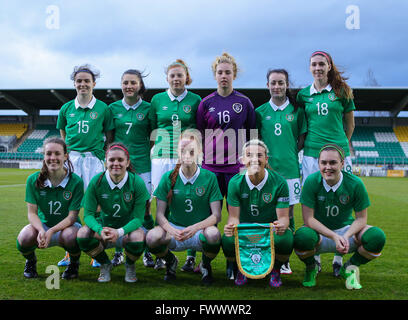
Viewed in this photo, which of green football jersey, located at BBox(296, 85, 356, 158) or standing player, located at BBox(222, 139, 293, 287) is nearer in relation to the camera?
standing player, located at BBox(222, 139, 293, 287)

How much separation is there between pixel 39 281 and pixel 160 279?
98 centimetres

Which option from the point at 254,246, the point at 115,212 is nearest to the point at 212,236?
the point at 254,246

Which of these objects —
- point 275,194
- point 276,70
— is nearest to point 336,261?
point 275,194

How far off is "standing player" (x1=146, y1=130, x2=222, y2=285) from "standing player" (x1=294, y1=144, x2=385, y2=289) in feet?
2.46

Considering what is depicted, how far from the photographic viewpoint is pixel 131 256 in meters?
2.82

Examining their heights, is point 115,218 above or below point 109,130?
below

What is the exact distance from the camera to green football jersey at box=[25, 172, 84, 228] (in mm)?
3025

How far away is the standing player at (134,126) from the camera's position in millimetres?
3525

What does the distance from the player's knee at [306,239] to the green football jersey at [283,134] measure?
0.66 meters

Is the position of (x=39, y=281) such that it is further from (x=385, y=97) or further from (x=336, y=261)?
(x=385, y=97)

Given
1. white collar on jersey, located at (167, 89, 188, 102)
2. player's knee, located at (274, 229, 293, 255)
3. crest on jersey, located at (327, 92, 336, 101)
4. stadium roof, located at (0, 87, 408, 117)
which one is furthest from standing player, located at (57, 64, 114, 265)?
stadium roof, located at (0, 87, 408, 117)

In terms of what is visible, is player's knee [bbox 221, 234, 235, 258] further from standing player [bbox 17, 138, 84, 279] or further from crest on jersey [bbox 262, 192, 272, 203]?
standing player [bbox 17, 138, 84, 279]

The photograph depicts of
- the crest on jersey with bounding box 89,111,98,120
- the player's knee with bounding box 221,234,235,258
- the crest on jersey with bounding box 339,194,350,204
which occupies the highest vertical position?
the crest on jersey with bounding box 89,111,98,120

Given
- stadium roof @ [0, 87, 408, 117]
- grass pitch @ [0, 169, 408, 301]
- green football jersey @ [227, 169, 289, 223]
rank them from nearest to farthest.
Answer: grass pitch @ [0, 169, 408, 301]
green football jersey @ [227, 169, 289, 223]
stadium roof @ [0, 87, 408, 117]
